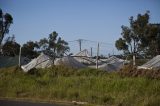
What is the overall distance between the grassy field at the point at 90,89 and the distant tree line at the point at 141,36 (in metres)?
12.7

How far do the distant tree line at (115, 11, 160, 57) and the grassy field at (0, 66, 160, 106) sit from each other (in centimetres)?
1273

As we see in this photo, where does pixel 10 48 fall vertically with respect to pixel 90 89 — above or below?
above

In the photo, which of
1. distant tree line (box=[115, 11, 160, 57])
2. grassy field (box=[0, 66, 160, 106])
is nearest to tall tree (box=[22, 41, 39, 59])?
distant tree line (box=[115, 11, 160, 57])

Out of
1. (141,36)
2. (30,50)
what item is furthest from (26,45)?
(141,36)

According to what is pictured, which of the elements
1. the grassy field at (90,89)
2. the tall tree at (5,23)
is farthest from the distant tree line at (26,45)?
the grassy field at (90,89)

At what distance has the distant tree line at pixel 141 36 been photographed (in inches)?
1319

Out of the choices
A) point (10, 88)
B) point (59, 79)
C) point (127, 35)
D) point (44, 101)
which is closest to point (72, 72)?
point (59, 79)

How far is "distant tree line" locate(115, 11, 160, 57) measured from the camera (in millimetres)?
33500

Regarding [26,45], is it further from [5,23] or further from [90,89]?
[90,89]

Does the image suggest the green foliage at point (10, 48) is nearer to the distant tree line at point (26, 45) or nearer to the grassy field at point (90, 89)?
the distant tree line at point (26, 45)

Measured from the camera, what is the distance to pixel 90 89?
57.1 feet

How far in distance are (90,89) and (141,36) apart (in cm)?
1796

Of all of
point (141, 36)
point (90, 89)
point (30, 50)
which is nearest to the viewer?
point (90, 89)

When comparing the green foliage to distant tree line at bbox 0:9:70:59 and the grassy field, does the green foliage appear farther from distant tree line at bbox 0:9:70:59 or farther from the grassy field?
the grassy field
